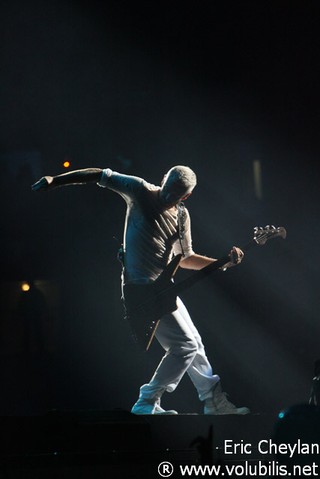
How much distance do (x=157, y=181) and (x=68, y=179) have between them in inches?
79.1

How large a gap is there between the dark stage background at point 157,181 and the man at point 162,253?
5.49ft

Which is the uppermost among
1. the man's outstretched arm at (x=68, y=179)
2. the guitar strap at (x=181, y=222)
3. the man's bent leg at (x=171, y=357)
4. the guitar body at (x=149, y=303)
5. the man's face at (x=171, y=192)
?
the man's outstretched arm at (x=68, y=179)

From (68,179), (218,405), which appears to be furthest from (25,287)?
(218,405)

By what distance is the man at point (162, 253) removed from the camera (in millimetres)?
5520

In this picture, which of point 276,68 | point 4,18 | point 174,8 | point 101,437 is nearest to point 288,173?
point 276,68

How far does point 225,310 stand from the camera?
7.46 meters

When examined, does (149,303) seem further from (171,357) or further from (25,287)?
(25,287)

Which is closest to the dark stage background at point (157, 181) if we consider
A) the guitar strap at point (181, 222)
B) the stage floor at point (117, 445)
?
the guitar strap at point (181, 222)

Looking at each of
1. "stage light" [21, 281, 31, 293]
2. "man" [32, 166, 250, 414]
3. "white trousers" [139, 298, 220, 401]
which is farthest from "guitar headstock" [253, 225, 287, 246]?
"stage light" [21, 281, 31, 293]

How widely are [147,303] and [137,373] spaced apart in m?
2.04

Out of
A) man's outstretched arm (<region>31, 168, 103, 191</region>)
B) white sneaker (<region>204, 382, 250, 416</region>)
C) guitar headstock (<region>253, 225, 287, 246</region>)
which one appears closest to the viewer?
man's outstretched arm (<region>31, 168, 103, 191</region>)

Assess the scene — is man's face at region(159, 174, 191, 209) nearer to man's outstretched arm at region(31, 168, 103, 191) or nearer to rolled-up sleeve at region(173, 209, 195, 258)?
rolled-up sleeve at region(173, 209, 195, 258)

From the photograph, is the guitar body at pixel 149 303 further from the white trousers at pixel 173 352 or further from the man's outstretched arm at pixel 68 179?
the man's outstretched arm at pixel 68 179

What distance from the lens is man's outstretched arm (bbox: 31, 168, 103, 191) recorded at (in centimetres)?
541
